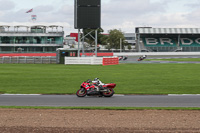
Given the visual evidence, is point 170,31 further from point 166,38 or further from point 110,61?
point 110,61

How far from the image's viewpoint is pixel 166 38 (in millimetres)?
96750

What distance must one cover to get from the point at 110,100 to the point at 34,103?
10.5ft

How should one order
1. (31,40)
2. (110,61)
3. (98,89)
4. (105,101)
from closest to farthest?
1. (105,101)
2. (98,89)
3. (110,61)
4. (31,40)

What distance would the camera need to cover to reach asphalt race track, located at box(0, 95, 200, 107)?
12.2 m

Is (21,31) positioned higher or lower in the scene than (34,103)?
higher

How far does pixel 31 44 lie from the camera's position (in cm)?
8150

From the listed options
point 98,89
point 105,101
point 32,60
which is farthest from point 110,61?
point 105,101

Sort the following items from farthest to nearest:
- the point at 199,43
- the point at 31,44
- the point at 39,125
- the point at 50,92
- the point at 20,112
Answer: the point at 199,43
the point at 31,44
the point at 50,92
the point at 20,112
the point at 39,125

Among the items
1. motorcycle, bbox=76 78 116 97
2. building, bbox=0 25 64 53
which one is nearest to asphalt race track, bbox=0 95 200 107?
motorcycle, bbox=76 78 116 97

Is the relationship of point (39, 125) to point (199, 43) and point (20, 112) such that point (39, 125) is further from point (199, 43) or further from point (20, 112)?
point (199, 43)

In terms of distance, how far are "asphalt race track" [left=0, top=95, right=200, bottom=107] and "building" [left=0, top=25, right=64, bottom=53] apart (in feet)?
223

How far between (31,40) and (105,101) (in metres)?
72.3

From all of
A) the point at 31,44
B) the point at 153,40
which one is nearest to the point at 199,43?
the point at 153,40

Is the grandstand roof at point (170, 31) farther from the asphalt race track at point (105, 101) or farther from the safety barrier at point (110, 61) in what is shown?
the asphalt race track at point (105, 101)
